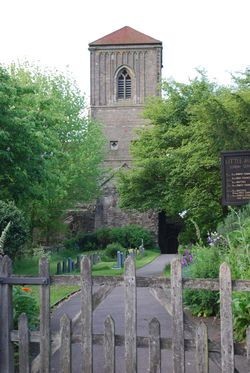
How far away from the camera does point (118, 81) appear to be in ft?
175

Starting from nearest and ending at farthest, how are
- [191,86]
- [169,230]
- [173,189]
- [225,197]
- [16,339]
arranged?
[16,339] < [225,197] < [173,189] < [191,86] < [169,230]

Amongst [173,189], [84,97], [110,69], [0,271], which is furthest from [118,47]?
[0,271]

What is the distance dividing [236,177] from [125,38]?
42273 millimetres

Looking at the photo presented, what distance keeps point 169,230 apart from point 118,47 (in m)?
18.3

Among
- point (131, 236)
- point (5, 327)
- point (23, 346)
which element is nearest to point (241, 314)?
point (23, 346)

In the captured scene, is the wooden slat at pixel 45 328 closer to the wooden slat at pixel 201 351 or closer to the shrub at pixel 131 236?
the wooden slat at pixel 201 351

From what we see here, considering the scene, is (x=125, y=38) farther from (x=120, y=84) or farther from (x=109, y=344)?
(x=109, y=344)

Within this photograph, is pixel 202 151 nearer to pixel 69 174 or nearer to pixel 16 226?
pixel 16 226

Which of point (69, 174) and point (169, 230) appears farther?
point (169, 230)

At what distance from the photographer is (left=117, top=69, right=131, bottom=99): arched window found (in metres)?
53.2

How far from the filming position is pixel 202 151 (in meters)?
19.1

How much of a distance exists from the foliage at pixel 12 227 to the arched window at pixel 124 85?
3616 cm

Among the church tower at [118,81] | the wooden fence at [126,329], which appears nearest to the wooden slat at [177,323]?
the wooden fence at [126,329]

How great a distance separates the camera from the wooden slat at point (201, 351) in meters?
4.86
